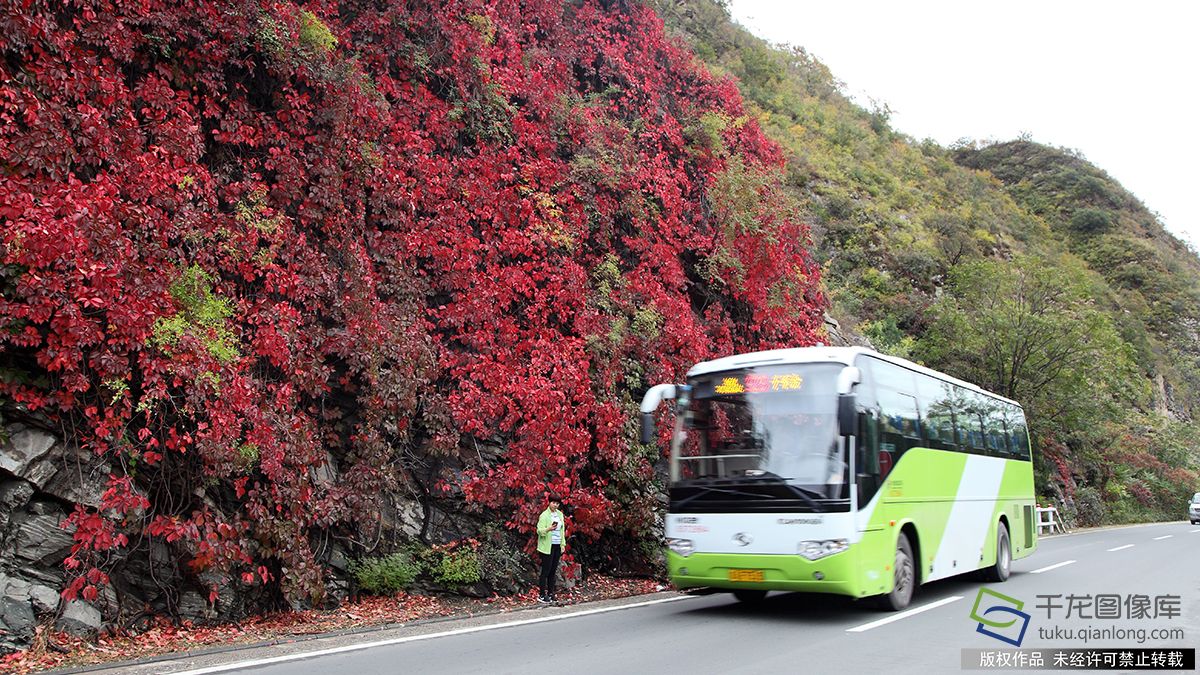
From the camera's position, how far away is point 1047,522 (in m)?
27.8

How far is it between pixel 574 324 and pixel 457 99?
15.9ft

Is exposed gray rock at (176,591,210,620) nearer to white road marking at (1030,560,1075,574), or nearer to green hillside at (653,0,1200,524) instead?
white road marking at (1030,560,1075,574)

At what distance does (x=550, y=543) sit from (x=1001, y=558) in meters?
8.01

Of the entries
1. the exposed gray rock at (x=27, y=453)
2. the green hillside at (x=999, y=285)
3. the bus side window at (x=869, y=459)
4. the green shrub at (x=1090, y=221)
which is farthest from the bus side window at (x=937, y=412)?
the green shrub at (x=1090, y=221)

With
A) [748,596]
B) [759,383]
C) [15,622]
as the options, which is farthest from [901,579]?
[15,622]

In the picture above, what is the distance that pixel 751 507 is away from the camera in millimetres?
9266

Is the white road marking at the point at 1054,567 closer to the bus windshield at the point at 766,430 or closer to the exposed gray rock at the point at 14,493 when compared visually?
the bus windshield at the point at 766,430

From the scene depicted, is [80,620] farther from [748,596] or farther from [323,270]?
[748,596]

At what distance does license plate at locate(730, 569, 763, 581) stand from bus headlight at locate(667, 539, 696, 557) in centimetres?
58

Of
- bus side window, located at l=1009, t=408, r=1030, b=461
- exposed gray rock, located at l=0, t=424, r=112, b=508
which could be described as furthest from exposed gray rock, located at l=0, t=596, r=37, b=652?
bus side window, located at l=1009, t=408, r=1030, b=461

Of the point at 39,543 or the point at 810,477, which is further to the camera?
the point at 810,477

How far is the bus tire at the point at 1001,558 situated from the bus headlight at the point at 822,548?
244 inches

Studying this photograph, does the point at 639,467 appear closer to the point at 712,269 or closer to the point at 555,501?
the point at 555,501

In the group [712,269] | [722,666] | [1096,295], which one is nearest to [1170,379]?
[1096,295]
